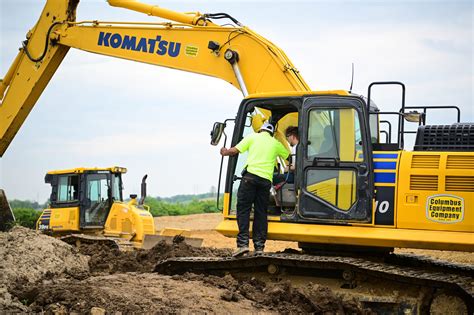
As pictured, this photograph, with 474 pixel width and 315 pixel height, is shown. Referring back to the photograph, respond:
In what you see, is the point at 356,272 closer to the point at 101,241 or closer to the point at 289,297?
the point at 289,297

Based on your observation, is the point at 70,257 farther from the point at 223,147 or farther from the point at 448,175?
the point at 448,175

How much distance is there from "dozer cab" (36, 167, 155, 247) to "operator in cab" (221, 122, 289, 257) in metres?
9.11

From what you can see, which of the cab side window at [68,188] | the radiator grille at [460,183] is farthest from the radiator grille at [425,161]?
the cab side window at [68,188]

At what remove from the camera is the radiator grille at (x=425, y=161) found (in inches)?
368

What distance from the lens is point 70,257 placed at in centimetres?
1270

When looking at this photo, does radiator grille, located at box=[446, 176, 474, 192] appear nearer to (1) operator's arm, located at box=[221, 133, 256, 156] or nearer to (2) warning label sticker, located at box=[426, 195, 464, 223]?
(2) warning label sticker, located at box=[426, 195, 464, 223]

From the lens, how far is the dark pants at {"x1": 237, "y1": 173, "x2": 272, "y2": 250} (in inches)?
390

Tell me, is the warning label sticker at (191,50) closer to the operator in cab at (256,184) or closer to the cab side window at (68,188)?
the operator in cab at (256,184)

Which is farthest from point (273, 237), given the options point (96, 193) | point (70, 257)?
point (96, 193)

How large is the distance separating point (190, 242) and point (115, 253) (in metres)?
1.89

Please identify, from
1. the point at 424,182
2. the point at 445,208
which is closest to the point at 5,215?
the point at 424,182

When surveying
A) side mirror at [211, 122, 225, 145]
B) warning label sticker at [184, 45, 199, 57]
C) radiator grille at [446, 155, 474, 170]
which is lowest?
radiator grille at [446, 155, 474, 170]

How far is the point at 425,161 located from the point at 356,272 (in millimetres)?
1559

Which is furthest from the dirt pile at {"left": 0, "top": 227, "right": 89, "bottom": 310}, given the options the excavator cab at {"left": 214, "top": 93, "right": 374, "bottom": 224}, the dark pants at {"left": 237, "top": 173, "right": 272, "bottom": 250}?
the excavator cab at {"left": 214, "top": 93, "right": 374, "bottom": 224}
